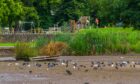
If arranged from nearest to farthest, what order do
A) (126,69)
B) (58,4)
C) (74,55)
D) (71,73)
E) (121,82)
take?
(121,82), (71,73), (126,69), (74,55), (58,4)

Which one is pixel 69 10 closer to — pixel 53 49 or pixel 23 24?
pixel 23 24

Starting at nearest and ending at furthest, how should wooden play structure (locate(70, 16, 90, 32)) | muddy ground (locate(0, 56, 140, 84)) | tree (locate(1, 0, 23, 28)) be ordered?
muddy ground (locate(0, 56, 140, 84)) < wooden play structure (locate(70, 16, 90, 32)) < tree (locate(1, 0, 23, 28))

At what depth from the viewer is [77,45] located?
40188mm

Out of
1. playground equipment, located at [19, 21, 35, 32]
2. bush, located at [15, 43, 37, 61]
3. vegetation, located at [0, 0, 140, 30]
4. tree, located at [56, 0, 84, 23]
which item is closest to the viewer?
bush, located at [15, 43, 37, 61]

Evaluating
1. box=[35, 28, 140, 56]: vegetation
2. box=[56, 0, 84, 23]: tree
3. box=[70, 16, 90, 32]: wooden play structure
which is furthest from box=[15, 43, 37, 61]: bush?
box=[56, 0, 84, 23]: tree

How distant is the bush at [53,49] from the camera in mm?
37312

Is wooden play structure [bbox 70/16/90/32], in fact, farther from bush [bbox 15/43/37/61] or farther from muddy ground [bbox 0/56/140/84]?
muddy ground [bbox 0/56/140/84]

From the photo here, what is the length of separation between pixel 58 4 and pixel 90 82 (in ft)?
227

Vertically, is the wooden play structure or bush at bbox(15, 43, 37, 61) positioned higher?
bush at bbox(15, 43, 37, 61)

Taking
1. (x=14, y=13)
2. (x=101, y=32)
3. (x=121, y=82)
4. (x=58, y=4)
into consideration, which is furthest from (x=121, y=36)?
(x=58, y=4)

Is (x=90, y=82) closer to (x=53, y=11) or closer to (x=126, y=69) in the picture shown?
(x=126, y=69)

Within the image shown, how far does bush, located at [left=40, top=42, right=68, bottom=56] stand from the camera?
122ft

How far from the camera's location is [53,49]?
37.6 metres

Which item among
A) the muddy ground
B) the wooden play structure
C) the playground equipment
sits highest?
the muddy ground
